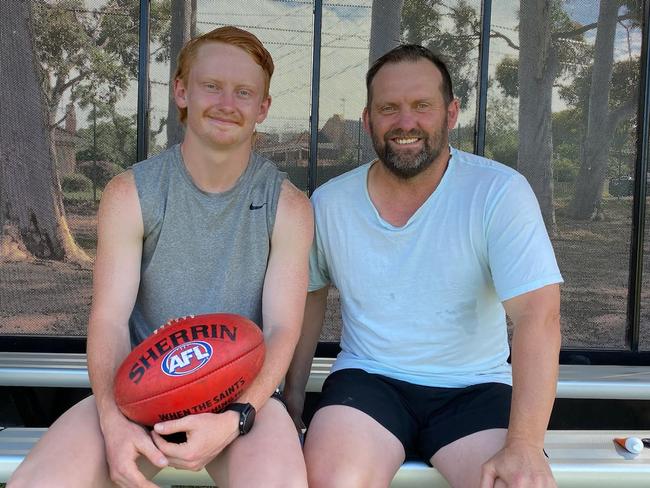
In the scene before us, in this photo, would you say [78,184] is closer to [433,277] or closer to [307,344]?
[307,344]

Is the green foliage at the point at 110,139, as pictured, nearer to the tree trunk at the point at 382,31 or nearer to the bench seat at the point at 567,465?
the tree trunk at the point at 382,31

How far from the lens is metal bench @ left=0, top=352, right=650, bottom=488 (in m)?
2.18

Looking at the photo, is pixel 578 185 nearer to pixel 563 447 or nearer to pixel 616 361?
pixel 616 361

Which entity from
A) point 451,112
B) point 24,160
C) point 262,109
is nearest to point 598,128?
point 451,112

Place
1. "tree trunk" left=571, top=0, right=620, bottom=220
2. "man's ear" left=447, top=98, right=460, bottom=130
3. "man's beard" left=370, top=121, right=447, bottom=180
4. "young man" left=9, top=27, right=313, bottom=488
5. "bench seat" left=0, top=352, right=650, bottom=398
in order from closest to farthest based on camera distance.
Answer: "young man" left=9, top=27, right=313, bottom=488 < "man's beard" left=370, top=121, right=447, bottom=180 < "man's ear" left=447, top=98, right=460, bottom=130 < "bench seat" left=0, top=352, right=650, bottom=398 < "tree trunk" left=571, top=0, right=620, bottom=220

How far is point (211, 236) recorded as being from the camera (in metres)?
2.13

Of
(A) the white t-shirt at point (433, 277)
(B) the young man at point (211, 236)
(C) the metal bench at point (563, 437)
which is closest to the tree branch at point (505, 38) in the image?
(A) the white t-shirt at point (433, 277)

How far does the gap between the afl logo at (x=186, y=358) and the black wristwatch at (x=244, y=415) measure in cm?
17

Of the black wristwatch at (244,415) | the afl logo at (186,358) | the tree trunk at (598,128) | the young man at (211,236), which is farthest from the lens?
the tree trunk at (598,128)

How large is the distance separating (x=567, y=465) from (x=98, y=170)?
7.49 feet

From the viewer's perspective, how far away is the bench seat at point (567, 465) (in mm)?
2156


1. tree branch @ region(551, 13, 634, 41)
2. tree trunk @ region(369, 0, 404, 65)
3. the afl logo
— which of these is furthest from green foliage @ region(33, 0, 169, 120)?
the afl logo

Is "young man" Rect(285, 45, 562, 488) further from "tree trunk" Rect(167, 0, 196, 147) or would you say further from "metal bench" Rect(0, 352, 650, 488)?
"tree trunk" Rect(167, 0, 196, 147)

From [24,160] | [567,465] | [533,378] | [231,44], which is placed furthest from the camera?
[24,160]
